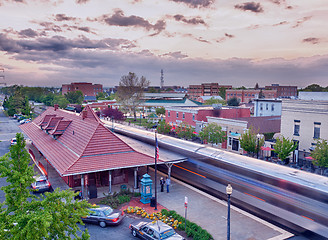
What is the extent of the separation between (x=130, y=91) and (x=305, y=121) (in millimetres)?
69841

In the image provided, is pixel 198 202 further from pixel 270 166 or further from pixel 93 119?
pixel 93 119

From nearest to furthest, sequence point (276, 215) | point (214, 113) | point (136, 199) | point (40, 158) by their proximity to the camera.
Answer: point (276, 215) → point (136, 199) → point (40, 158) → point (214, 113)

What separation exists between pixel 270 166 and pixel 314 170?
1671cm

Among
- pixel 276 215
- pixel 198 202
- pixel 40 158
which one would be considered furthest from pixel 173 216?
pixel 40 158

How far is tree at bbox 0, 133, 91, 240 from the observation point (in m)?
9.07

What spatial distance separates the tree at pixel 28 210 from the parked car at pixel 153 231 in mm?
7089

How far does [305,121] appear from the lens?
3938cm

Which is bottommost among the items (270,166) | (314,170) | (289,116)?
(314,170)

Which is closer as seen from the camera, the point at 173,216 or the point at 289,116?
the point at 173,216

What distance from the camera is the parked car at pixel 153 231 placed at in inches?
652

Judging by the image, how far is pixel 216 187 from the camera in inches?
1071

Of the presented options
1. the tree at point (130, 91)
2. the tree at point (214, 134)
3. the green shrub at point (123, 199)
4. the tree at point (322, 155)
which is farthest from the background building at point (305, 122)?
the tree at point (130, 91)

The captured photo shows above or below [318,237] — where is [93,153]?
above

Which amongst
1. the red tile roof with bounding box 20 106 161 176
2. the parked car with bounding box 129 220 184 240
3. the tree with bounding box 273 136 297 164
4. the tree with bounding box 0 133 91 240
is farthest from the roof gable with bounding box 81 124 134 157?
the tree with bounding box 273 136 297 164
